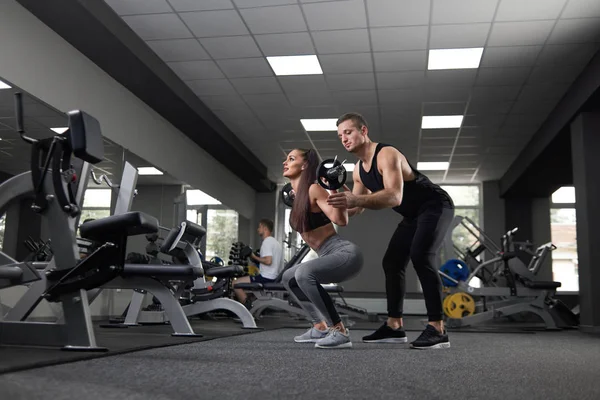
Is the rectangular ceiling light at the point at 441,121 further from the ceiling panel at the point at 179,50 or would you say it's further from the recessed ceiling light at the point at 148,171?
the recessed ceiling light at the point at 148,171

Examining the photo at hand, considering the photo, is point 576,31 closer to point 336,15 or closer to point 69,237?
point 336,15

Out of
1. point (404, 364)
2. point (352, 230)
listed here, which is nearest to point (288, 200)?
point (404, 364)

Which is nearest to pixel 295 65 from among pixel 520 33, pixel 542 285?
pixel 520 33

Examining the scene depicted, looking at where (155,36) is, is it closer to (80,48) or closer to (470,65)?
(80,48)

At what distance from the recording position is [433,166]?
35.4ft

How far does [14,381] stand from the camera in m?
1.56

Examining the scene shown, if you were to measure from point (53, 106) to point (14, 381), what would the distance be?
3957 millimetres

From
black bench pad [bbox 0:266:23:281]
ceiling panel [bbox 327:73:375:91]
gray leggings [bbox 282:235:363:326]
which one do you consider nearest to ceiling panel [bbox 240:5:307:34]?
ceiling panel [bbox 327:73:375:91]

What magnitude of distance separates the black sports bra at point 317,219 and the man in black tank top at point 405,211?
145mm

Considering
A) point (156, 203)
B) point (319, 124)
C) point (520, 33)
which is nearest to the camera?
point (520, 33)

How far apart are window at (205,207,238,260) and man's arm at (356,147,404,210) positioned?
6715 millimetres

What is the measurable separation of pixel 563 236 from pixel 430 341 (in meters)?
9.93

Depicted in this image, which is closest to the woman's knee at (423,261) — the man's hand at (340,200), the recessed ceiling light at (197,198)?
the man's hand at (340,200)

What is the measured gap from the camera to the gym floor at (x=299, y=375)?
4.87ft
